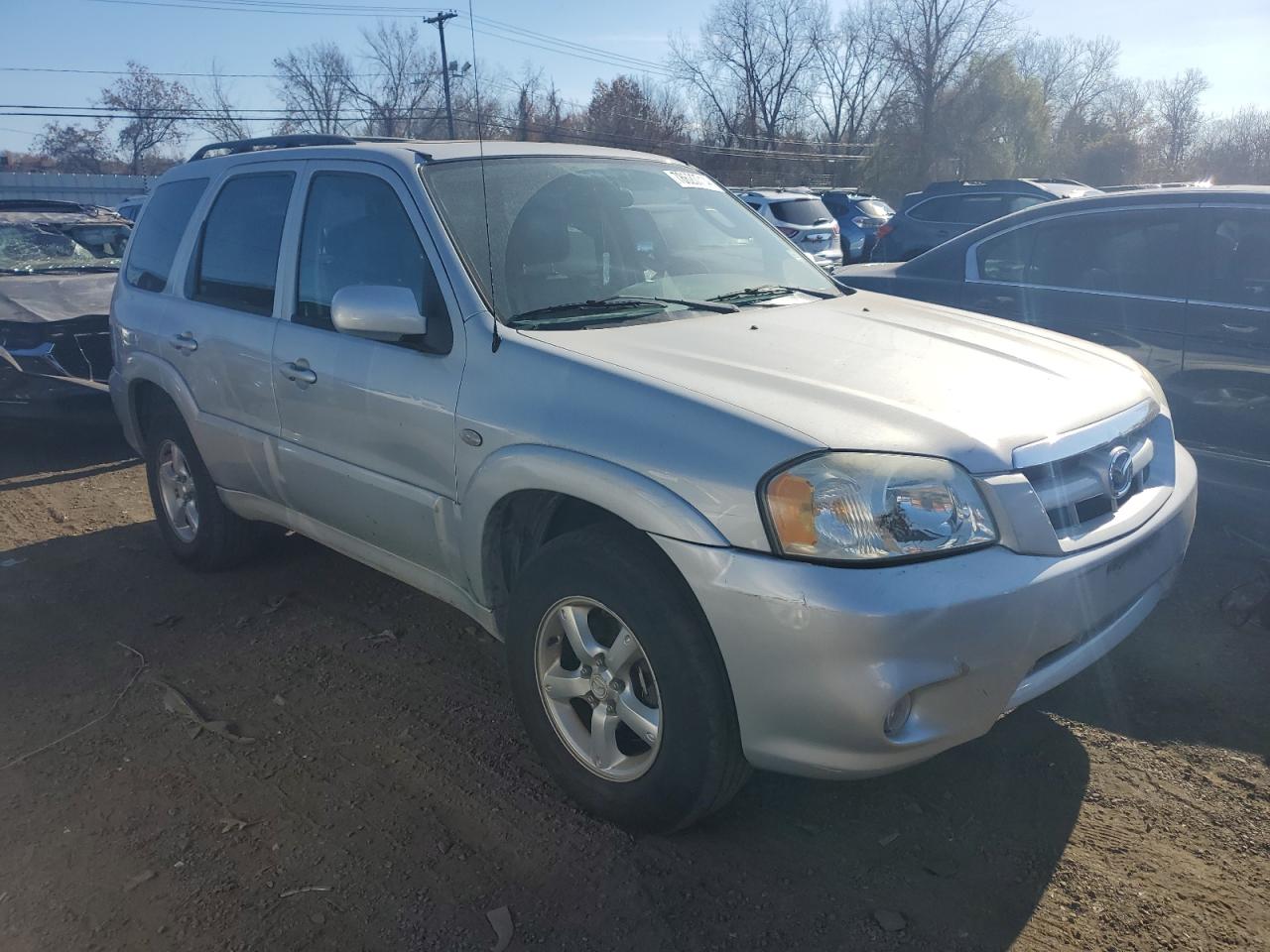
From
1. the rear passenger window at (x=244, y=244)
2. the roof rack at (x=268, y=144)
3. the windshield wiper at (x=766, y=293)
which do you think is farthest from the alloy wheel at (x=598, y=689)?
the roof rack at (x=268, y=144)

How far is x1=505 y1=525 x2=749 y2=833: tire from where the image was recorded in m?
2.51

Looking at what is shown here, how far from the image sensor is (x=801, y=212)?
53.9 feet

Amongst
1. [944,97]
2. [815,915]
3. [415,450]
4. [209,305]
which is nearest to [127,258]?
[209,305]

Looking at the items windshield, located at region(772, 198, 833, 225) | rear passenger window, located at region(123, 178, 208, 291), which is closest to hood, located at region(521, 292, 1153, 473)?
rear passenger window, located at region(123, 178, 208, 291)

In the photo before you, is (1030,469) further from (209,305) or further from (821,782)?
(209,305)

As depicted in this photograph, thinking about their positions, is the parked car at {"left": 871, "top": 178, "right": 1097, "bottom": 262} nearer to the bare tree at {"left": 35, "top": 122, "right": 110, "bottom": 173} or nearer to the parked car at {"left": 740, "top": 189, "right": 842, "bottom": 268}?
the parked car at {"left": 740, "top": 189, "right": 842, "bottom": 268}

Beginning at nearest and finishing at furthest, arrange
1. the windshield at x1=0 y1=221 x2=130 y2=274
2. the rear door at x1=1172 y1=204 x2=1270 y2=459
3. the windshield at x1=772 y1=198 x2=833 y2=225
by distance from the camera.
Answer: the rear door at x1=1172 y1=204 x2=1270 y2=459
the windshield at x1=0 y1=221 x2=130 y2=274
the windshield at x1=772 y1=198 x2=833 y2=225

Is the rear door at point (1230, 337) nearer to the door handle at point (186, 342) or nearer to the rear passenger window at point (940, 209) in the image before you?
the door handle at point (186, 342)

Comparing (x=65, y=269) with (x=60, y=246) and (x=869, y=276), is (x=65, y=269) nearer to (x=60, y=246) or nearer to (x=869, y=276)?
(x=60, y=246)

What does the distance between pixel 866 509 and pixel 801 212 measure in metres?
14.9

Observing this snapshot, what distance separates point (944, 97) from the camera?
5050 cm

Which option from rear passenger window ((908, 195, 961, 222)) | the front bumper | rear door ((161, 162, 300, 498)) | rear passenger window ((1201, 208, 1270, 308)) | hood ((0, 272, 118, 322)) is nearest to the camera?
the front bumper

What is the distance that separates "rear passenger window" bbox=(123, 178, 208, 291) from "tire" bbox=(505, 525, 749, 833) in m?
2.92

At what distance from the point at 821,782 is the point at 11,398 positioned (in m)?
6.32
